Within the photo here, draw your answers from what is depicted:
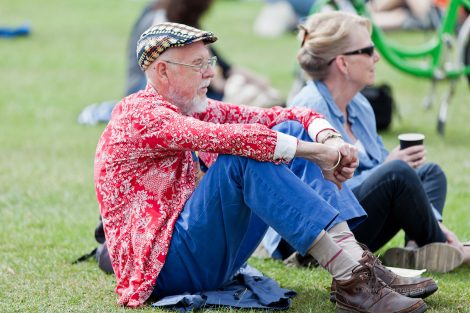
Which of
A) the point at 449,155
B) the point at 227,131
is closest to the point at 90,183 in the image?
the point at 449,155

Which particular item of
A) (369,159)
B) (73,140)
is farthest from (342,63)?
(73,140)

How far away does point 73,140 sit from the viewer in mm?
8797

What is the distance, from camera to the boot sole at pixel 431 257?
15.2ft

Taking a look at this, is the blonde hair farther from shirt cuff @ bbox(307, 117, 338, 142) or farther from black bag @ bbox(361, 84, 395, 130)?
black bag @ bbox(361, 84, 395, 130)

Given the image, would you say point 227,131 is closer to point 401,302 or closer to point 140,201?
point 140,201

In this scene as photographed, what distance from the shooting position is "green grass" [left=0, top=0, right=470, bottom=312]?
4.41 metres

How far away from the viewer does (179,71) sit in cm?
397

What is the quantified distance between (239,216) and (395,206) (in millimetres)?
993

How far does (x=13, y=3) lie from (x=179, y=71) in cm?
1548

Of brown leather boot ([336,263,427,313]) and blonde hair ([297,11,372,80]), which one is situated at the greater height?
blonde hair ([297,11,372,80])

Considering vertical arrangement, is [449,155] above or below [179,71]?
below

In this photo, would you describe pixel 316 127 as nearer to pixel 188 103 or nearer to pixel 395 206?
pixel 188 103

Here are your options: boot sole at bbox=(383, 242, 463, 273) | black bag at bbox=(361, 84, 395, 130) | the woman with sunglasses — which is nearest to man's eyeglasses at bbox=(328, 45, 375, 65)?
the woman with sunglasses

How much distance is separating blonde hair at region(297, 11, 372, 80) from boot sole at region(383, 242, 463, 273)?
3.26 ft
